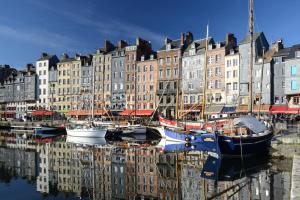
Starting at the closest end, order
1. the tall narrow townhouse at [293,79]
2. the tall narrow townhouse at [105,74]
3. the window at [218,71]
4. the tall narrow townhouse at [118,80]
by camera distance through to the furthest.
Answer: the tall narrow townhouse at [293,79] → the window at [218,71] → the tall narrow townhouse at [118,80] → the tall narrow townhouse at [105,74]

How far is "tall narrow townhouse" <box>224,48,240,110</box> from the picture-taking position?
58.1m

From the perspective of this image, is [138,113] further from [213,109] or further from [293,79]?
[293,79]

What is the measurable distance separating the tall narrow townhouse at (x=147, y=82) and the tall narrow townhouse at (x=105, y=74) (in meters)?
8.30

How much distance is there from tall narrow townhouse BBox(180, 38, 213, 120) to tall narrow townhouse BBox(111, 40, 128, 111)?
1500 centimetres

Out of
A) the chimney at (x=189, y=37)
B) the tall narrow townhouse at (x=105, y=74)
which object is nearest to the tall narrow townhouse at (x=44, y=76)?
the tall narrow townhouse at (x=105, y=74)

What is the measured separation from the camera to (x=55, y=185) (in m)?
20.6

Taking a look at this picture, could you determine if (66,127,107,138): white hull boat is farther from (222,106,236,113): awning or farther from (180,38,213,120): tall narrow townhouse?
(180,38,213,120): tall narrow townhouse

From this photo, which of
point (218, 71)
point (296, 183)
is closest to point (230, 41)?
point (218, 71)

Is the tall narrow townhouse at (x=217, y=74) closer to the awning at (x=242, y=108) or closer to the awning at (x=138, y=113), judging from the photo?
the awning at (x=242, y=108)

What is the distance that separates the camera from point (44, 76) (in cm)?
9231

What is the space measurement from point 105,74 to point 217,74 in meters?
28.0

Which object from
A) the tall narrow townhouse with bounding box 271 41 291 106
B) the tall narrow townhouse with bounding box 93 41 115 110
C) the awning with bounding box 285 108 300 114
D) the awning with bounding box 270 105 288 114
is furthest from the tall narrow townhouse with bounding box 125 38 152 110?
the awning with bounding box 285 108 300 114

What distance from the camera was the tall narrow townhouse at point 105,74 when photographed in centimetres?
7738

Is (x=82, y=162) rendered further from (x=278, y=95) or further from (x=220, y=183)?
(x=278, y=95)
